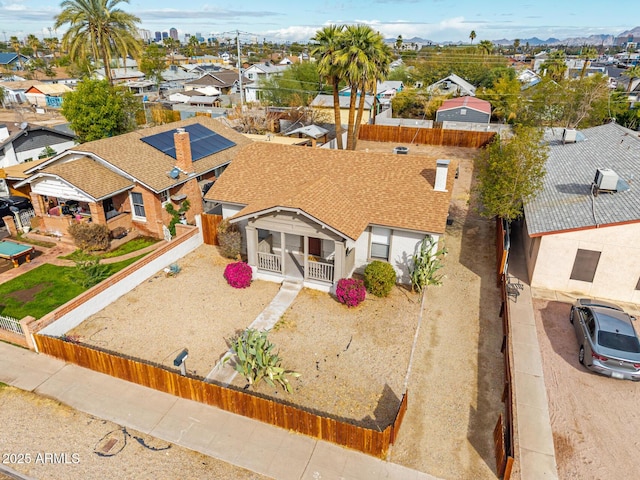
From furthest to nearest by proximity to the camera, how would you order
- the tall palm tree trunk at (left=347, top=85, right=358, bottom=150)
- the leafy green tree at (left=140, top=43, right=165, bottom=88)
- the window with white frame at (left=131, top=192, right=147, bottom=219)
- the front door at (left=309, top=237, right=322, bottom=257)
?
the leafy green tree at (left=140, top=43, right=165, bottom=88)
the tall palm tree trunk at (left=347, top=85, right=358, bottom=150)
the window with white frame at (left=131, top=192, right=147, bottom=219)
the front door at (left=309, top=237, right=322, bottom=257)

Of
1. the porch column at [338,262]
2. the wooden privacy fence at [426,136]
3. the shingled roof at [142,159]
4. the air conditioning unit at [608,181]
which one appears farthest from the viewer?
the wooden privacy fence at [426,136]

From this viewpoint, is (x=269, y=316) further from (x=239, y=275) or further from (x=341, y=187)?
(x=341, y=187)

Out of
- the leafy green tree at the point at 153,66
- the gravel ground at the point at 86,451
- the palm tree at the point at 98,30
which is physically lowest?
the gravel ground at the point at 86,451

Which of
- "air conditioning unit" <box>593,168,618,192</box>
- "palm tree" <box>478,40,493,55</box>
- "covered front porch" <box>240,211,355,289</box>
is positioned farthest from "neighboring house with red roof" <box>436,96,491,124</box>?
"palm tree" <box>478,40,493,55</box>

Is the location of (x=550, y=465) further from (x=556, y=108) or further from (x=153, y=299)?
(x=556, y=108)

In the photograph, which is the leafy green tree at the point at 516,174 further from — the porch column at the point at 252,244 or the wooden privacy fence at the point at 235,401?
the wooden privacy fence at the point at 235,401

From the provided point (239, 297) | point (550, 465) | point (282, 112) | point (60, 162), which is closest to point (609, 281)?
point (550, 465)

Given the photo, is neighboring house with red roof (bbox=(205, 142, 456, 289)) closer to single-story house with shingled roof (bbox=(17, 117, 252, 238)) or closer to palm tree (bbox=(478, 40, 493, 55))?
single-story house with shingled roof (bbox=(17, 117, 252, 238))

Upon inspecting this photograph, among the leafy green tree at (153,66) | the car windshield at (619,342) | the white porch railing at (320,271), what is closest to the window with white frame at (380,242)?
the white porch railing at (320,271)
